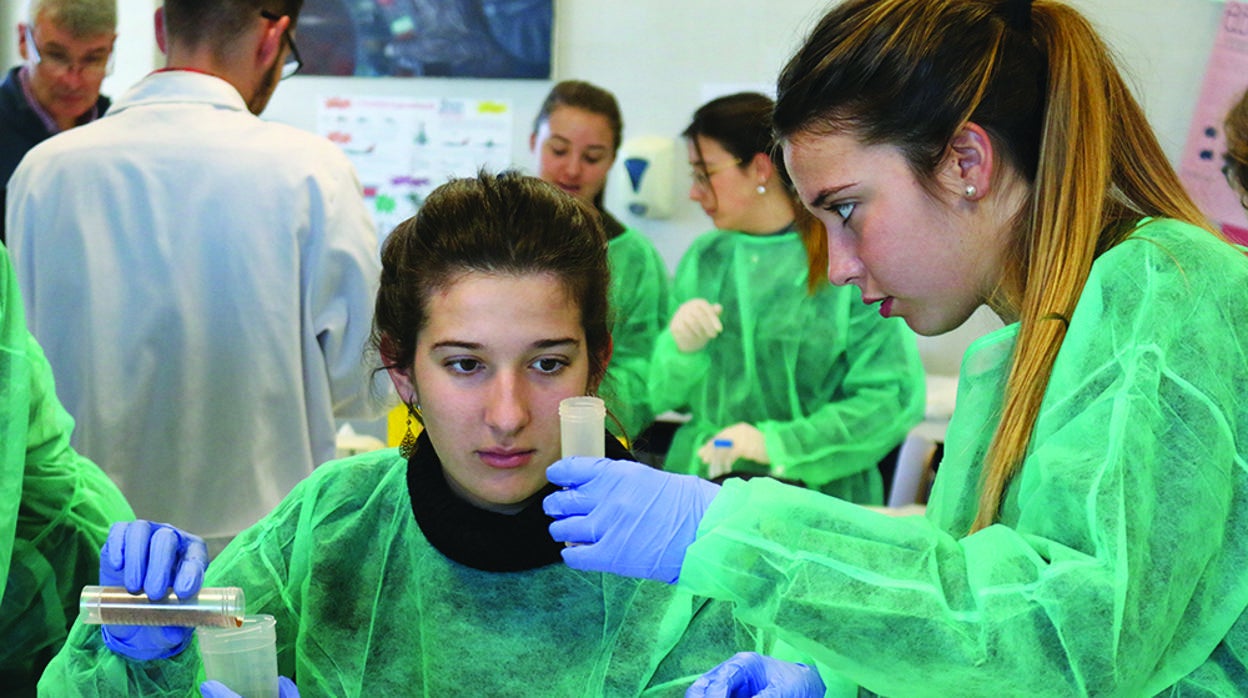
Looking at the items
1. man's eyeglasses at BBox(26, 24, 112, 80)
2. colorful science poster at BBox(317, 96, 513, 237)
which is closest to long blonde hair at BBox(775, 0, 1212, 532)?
man's eyeglasses at BBox(26, 24, 112, 80)

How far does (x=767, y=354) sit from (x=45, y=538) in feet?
5.13

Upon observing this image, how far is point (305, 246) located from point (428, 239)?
79cm

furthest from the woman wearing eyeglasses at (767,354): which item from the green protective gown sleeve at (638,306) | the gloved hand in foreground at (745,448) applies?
the green protective gown sleeve at (638,306)

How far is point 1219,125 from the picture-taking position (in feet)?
10.6

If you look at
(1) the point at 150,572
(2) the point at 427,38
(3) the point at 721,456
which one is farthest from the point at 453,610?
(2) the point at 427,38

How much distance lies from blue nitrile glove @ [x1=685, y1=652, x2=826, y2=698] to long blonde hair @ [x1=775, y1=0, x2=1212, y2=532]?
0.82 feet

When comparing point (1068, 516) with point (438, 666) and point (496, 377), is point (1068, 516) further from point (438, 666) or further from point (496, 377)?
point (438, 666)

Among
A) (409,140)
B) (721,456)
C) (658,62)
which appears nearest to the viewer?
(721,456)

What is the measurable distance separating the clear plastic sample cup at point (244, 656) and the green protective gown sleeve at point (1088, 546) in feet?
1.24

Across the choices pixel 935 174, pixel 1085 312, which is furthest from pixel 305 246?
pixel 1085 312

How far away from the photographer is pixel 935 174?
1036mm

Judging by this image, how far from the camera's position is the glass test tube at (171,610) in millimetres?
1092

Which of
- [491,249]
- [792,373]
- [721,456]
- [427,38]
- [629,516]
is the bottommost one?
[721,456]

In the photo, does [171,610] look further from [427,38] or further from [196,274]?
[427,38]
